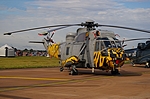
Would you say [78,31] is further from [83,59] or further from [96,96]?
[96,96]

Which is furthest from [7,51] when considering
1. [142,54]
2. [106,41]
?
[106,41]

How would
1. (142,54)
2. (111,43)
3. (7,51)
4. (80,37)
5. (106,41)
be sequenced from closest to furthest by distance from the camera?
1. (111,43)
2. (106,41)
3. (80,37)
4. (142,54)
5. (7,51)

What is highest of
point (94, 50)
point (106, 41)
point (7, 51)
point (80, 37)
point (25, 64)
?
point (7, 51)

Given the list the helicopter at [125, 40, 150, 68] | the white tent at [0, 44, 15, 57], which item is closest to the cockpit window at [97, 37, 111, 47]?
the helicopter at [125, 40, 150, 68]

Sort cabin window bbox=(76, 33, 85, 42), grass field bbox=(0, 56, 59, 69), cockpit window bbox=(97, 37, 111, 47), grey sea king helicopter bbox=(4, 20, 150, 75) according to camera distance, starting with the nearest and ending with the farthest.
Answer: grey sea king helicopter bbox=(4, 20, 150, 75), cockpit window bbox=(97, 37, 111, 47), cabin window bbox=(76, 33, 85, 42), grass field bbox=(0, 56, 59, 69)

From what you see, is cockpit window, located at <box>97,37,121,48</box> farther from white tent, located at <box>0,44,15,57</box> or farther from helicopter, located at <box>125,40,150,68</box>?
white tent, located at <box>0,44,15,57</box>

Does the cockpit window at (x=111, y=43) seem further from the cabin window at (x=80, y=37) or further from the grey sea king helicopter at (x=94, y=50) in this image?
the cabin window at (x=80, y=37)

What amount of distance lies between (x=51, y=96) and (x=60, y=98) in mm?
586

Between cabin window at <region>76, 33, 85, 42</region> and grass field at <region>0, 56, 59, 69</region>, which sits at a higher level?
cabin window at <region>76, 33, 85, 42</region>

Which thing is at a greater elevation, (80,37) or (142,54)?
(80,37)

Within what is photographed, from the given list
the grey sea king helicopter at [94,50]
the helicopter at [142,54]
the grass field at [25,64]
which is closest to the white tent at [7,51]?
the grass field at [25,64]

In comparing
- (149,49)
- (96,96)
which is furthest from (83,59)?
(149,49)

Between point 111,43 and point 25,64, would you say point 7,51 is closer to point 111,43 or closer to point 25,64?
point 25,64

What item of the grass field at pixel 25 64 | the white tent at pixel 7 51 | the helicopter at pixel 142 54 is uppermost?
the white tent at pixel 7 51
